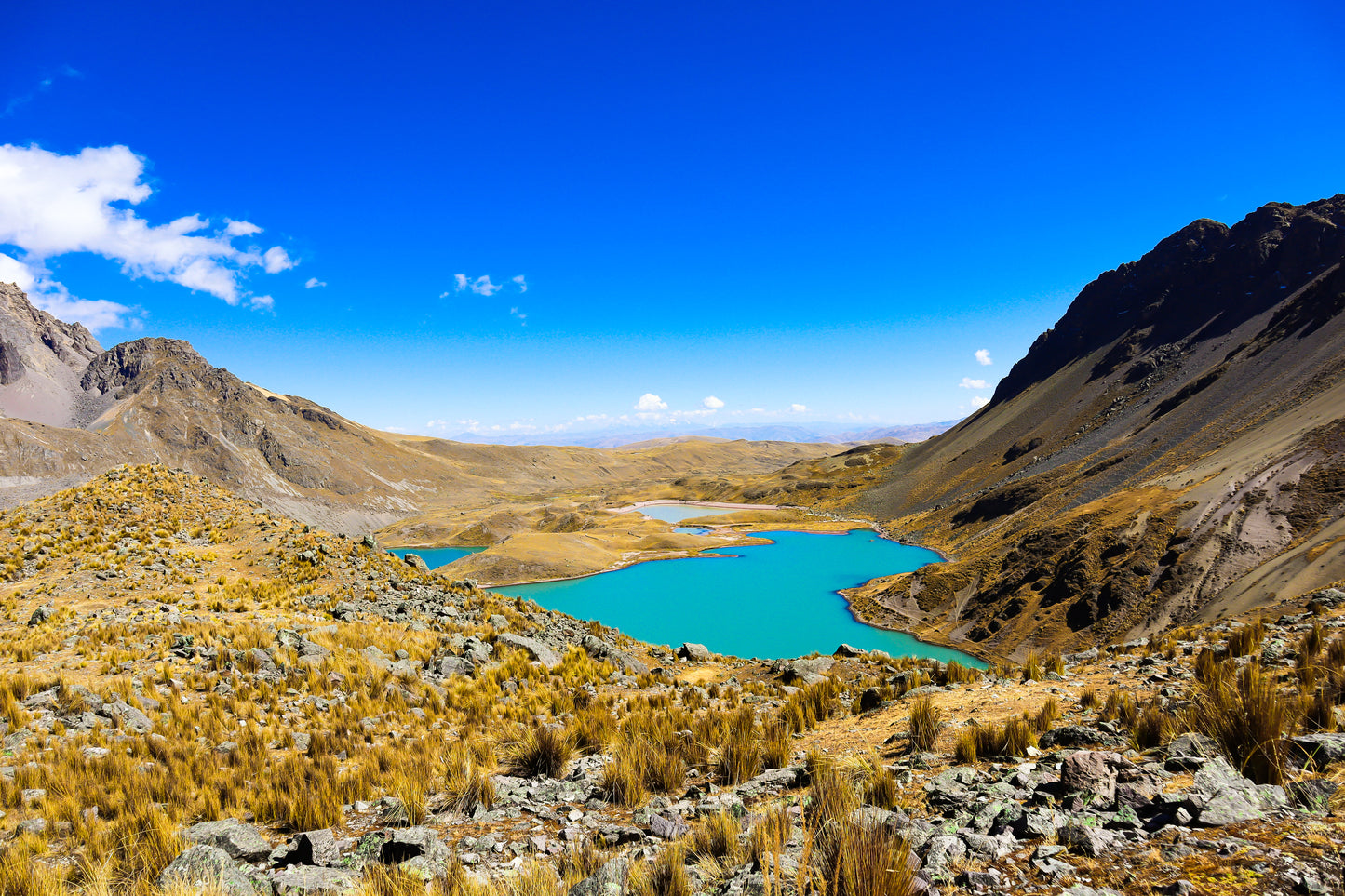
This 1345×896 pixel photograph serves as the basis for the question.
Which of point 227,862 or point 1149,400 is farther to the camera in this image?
point 1149,400

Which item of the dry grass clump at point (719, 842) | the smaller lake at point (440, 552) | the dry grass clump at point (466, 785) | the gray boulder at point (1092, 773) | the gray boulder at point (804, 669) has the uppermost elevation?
the gray boulder at point (1092, 773)

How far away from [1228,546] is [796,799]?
35921mm

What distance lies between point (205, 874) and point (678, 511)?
5171 inches

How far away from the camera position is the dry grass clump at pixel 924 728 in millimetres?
A: 6953

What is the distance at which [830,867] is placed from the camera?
3.55m

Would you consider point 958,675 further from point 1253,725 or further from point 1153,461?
point 1153,461

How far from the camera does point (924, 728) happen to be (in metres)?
7.09

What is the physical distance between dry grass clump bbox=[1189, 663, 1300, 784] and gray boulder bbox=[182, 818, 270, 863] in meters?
8.43

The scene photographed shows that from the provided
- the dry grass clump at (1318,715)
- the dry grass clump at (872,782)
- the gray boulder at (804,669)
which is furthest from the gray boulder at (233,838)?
the gray boulder at (804,669)

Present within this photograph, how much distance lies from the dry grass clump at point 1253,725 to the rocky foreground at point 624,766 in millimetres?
35

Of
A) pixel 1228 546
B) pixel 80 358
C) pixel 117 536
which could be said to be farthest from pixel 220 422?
pixel 1228 546

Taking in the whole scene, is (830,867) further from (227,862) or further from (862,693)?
(862,693)

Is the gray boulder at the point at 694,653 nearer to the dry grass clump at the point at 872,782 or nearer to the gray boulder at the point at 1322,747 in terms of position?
the dry grass clump at the point at 872,782

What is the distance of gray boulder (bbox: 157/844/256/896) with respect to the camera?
4023mm
